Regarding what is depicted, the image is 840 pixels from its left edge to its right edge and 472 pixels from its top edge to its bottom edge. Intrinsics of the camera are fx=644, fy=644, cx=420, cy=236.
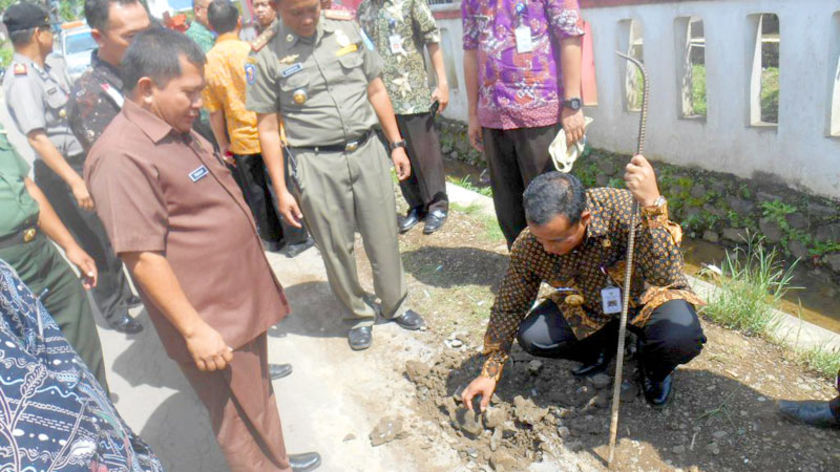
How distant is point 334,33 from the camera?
3.16 metres

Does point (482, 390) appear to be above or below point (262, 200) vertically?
below

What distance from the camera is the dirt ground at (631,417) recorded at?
252cm

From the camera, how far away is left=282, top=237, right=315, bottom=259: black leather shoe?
199 inches

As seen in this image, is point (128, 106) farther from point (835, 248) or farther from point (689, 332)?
point (835, 248)

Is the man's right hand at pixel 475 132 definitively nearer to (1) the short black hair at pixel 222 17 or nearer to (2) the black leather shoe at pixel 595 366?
(2) the black leather shoe at pixel 595 366

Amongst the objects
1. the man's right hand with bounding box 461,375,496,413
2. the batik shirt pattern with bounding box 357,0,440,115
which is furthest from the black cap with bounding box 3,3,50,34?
the man's right hand with bounding box 461,375,496,413

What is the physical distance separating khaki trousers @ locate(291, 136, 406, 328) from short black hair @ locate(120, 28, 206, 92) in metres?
1.27

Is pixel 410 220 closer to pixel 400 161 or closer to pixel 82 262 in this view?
pixel 400 161

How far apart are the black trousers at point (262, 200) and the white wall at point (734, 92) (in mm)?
3027

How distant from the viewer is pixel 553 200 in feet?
7.76

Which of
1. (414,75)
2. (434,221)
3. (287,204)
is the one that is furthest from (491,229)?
(287,204)

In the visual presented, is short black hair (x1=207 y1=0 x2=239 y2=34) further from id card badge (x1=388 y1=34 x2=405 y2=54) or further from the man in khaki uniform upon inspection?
the man in khaki uniform

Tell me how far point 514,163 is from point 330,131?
1108 mm

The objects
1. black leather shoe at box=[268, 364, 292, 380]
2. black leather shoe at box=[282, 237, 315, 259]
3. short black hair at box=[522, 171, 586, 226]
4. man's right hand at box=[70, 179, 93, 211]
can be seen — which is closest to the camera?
short black hair at box=[522, 171, 586, 226]
